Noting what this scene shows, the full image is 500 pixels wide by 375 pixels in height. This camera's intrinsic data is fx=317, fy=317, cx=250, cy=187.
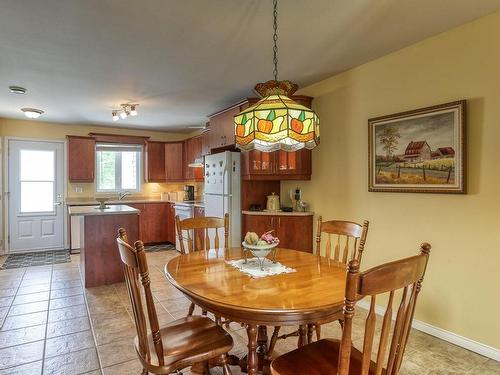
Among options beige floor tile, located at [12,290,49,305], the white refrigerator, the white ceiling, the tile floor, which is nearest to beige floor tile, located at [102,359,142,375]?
the tile floor

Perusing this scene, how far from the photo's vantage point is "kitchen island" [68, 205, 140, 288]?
3.80 metres

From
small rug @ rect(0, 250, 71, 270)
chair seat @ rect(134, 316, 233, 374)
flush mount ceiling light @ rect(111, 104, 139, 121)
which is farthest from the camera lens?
small rug @ rect(0, 250, 71, 270)

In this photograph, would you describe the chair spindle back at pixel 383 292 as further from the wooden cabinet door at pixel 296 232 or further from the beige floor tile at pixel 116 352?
the wooden cabinet door at pixel 296 232

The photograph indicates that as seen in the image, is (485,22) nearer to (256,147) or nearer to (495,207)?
(495,207)

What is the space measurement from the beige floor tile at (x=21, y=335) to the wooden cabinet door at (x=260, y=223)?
2.29 meters

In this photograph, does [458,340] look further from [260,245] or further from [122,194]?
[122,194]

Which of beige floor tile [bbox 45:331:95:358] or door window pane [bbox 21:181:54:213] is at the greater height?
door window pane [bbox 21:181:54:213]

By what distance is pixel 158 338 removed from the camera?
1.41 metres

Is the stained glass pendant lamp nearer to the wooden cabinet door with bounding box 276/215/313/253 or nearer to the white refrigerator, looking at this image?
the wooden cabinet door with bounding box 276/215/313/253

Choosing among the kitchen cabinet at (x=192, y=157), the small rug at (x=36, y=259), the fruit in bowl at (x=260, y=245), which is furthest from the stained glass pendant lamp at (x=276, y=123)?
the small rug at (x=36, y=259)

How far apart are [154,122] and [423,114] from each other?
462 centimetres

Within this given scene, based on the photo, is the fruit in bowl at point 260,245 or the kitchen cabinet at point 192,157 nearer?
the fruit in bowl at point 260,245

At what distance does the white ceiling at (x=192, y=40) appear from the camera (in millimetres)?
2094

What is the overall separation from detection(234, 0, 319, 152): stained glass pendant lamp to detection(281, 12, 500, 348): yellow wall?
137cm
